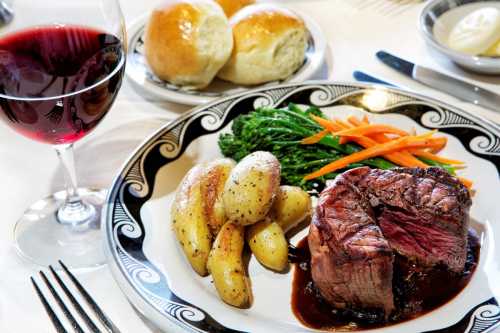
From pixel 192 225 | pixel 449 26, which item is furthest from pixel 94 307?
pixel 449 26

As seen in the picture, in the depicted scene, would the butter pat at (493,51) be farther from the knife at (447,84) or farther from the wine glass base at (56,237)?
the wine glass base at (56,237)

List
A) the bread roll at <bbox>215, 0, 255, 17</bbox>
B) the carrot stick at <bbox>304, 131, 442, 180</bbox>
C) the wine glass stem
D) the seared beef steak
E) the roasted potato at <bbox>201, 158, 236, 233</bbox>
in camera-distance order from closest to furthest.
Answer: the seared beef steak, the roasted potato at <bbox>201, 158, 236, 233</bbox>, the wine glass stem, the carrot stick at <bbox>304, 131, 442, 180</bbox>, the bread roll at <bbox>215, 0, 255, 17</bbox>

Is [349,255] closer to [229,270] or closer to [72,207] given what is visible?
[229,270]

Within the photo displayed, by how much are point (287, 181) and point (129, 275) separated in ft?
2.34

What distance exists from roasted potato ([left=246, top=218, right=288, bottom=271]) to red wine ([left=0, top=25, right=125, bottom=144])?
0.58 m

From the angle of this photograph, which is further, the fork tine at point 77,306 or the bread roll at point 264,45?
the bread roll at point 264,45

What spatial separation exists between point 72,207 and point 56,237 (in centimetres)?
12

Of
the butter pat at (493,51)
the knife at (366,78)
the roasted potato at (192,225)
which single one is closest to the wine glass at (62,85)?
the roasted potato at (192,225)

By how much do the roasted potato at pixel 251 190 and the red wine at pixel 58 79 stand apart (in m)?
0.45

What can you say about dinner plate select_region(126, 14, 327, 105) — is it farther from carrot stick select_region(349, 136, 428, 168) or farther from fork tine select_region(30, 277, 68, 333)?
fork tine select_region(30, 277, 68, 333)

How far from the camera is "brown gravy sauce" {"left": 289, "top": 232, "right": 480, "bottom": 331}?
1655mm

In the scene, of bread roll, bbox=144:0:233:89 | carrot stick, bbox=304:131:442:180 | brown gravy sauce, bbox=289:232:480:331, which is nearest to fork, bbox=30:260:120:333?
brown gravy sauce, bbox=289:232:480:331

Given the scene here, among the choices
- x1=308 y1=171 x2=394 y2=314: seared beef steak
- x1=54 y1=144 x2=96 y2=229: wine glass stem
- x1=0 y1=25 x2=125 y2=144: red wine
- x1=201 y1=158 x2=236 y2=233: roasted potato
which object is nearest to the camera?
x1=308 y1=171 x2=394 y2=314: seared beef steak

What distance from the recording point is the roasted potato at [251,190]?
69.8 inches
